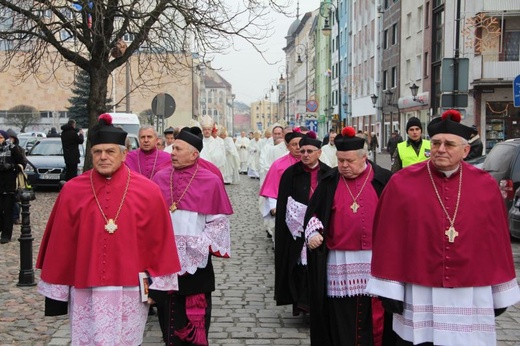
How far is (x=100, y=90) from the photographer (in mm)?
14648

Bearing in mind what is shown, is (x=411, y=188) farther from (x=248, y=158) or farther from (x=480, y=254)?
(x=248, y=158)

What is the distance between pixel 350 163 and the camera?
5.72 metres

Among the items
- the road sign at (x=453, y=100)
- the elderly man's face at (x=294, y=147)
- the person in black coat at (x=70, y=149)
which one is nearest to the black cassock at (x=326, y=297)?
the elderly man's face at (x=294, y=147)

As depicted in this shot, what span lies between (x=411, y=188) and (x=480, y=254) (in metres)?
0.57

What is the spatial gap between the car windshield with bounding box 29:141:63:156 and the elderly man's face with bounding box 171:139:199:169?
57.1 ft

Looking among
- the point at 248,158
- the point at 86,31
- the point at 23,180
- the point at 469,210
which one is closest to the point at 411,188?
the point at 469,210

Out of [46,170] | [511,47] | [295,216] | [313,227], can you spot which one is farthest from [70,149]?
[511,47]

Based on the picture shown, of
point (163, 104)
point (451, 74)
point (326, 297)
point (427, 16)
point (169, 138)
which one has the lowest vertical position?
point (326, 297)

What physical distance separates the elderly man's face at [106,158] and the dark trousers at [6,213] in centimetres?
818

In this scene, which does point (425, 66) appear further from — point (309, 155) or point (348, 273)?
point (348, 273)

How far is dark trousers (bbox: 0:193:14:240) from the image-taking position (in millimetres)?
12102

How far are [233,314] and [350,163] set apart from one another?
2.66 meters

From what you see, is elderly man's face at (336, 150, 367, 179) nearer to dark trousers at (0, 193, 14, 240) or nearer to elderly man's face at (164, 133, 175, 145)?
elderly man's face at (164, 133, 175, 145)

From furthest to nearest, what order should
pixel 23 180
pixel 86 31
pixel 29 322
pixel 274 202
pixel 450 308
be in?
1. pixel 86 31
2. pixel 23 180
3. pixel 274 202
4. pixel 29 322
5. pixel 450 308
